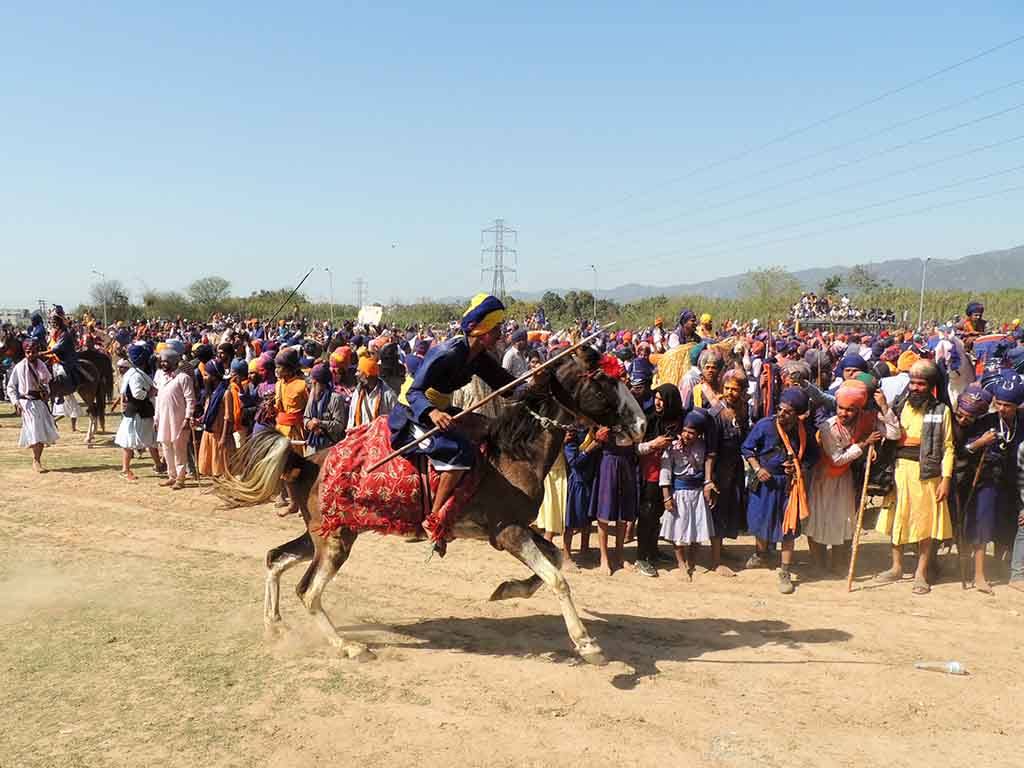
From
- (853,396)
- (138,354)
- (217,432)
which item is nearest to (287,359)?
(217,432)

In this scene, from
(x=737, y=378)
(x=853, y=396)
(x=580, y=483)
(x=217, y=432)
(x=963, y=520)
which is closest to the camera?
(x=853, y=396)

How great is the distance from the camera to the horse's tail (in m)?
6.69

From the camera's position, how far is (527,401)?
244 inches

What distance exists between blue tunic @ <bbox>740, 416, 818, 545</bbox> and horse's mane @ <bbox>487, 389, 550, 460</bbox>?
3.33 m

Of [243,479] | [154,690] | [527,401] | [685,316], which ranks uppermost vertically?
[685,316]

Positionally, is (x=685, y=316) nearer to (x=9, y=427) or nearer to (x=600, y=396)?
(x=600, y=396)

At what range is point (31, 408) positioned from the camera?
13.5 metres

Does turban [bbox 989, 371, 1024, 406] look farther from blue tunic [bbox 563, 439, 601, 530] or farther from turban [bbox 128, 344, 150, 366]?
turban [bbox 128, 344, 150, 366]

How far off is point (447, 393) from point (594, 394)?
117cm

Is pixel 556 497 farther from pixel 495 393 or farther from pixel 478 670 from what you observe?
pixel 495 393

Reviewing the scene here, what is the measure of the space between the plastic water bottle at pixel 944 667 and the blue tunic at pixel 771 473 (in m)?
2.28

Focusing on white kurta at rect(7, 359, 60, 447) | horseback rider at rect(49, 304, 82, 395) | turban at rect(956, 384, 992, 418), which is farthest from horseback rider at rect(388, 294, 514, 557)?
horseback rider at rect(49, 304, 82, 395)

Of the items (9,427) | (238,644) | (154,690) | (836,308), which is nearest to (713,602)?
(238,644)

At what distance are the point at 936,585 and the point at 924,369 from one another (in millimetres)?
2337
